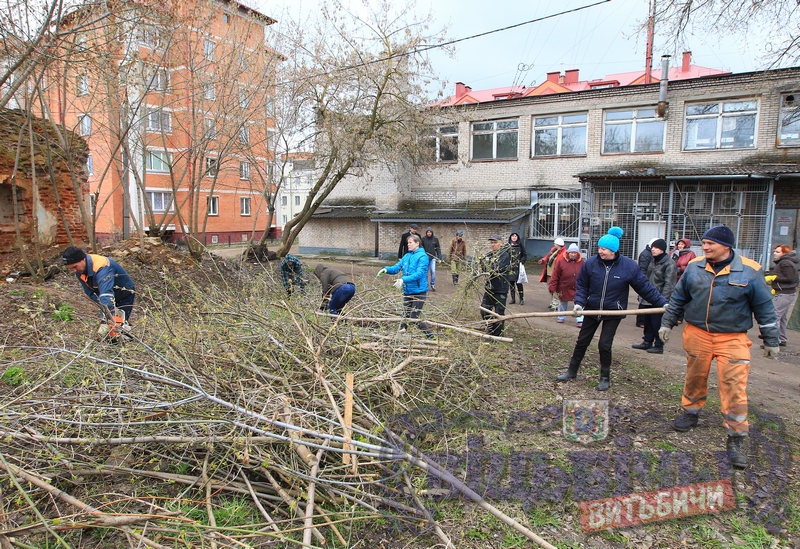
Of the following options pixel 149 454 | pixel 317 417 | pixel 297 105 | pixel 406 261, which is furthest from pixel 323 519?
pixel 297 105

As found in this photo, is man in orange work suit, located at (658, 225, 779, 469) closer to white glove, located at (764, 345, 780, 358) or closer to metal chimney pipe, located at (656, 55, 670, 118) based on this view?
white glove, located at (764, 345, 780, 358)

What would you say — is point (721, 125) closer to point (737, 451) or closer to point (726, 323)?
point (726, 323)

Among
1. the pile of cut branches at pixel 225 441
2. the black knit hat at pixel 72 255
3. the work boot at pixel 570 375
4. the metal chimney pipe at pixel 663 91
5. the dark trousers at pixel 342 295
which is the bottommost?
the work boot at pixel 570 375

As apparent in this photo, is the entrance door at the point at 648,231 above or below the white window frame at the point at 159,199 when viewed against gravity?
below

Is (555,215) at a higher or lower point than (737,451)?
higher

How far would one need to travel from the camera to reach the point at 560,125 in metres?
18.0

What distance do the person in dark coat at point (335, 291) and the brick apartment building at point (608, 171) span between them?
10.2m

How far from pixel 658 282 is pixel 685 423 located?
368cm

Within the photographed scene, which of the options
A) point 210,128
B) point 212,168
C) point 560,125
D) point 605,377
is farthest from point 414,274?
point 560,125

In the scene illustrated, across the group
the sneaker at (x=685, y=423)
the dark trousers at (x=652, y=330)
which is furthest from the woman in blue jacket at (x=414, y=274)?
the dark trousers at (x=652, y=330)

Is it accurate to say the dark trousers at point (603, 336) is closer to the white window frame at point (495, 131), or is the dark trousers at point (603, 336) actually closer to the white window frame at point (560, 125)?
the white window frame at point (560, 125)

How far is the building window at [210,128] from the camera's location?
1116 cm

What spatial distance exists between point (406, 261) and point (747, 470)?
3.92 meters

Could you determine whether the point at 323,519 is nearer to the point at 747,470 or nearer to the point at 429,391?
the point at 429,391
